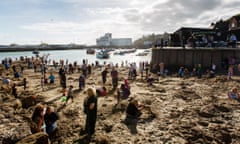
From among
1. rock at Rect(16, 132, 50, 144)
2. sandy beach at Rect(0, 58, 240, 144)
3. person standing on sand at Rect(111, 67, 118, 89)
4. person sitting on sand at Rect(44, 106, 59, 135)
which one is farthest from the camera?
person standing on sand at Rect(111, 67, 118, 89)

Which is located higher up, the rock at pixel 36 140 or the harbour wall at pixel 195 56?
the harbour wall at pixel 195 56

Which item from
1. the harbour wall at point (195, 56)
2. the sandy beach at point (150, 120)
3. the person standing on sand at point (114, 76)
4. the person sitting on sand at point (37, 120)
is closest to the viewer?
the person sitting on sand at point (37, 120)

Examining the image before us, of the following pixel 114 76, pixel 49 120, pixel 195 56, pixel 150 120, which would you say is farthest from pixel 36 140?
pixel 195 56

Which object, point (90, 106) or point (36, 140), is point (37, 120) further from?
point (90, 106)

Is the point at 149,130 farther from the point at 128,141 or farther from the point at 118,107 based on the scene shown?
the point at 118,107

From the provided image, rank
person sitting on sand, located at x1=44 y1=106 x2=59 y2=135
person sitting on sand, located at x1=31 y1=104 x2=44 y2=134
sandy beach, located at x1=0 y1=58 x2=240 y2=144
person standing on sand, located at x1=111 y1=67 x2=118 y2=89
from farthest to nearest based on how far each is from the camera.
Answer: person standing on sand, located at x1=111 y1=67 x2=118 y2=89
sandy beach, located at x1=0 y1=58 x2=240 y2=144
person sitting on sand, located at x1=44 y1=106 x2=59 y2=135
person sitting on sand, located at x1=31 y1=104 x2=44 y2=134

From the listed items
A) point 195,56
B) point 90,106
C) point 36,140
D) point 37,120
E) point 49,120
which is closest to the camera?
point 36,140

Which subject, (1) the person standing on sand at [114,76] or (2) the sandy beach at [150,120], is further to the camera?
(1) the person standing on sand at [114,76]

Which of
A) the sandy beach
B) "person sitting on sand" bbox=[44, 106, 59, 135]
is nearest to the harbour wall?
the sandy beach

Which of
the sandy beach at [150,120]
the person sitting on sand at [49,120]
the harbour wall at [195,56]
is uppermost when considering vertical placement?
the harbour wall at [195,56]

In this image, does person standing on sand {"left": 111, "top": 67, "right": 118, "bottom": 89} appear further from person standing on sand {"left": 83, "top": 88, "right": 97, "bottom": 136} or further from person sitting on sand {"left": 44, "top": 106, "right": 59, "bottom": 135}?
person sitting on sand {"left": 44, "top": 106, "right": 59, "bottom": 135}

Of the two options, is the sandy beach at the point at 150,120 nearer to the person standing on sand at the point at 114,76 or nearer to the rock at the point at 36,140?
A: the rock at the point at 36,140

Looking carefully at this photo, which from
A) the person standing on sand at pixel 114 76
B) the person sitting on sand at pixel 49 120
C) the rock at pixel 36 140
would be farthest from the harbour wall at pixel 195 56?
the rock at pixel 36 140

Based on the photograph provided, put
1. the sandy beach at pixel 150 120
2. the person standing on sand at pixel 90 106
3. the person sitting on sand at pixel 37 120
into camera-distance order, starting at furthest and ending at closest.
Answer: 1. the sandy beach at pixel 150 120
2. the person standing on sand at pixel 90 106
3. the person sitting on sand at pixel 37 120
